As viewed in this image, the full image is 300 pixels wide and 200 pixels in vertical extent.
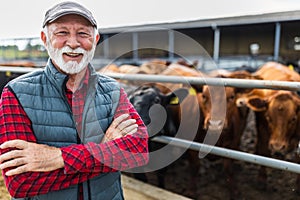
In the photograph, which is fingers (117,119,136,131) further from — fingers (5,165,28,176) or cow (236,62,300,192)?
cow (236,62,300,192)

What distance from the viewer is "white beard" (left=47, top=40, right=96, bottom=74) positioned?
1.43 m

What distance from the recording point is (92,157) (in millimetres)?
1363

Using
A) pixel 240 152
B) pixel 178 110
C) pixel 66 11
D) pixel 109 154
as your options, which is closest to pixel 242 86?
pixel 240 152

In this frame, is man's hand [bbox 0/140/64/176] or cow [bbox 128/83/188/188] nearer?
man's hand [bbox 0/140/64/176]

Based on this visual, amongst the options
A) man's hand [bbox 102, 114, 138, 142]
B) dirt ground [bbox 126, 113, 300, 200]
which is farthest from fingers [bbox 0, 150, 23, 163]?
dirt ground [bbox 126, 113, 300, 200]

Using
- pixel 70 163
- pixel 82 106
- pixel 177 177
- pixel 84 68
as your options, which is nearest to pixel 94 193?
pixel 70 163

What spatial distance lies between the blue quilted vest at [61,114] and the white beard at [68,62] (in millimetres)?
39

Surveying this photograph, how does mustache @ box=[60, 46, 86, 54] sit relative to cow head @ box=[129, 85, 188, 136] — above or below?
above

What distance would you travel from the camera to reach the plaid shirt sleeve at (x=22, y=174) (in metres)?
1.31

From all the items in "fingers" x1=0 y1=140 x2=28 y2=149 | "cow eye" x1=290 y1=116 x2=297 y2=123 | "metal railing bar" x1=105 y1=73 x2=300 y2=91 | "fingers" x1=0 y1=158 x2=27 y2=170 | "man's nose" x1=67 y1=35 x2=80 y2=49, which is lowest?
"cow eye" x1=290 y1=116 x2=297 y2=123

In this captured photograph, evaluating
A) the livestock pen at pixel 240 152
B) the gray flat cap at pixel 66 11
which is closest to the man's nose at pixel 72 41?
the gray flat cap at pixel 66 11

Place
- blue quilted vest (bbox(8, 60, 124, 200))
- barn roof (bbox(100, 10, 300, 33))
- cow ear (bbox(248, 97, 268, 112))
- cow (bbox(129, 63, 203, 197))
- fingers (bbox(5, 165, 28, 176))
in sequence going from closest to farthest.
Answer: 1. fingers (bbox(5, 165, 28, 176))
2. blue quilted vest (bbox(8, 60, 124, 200))
3. cow (bbox(129, 63, 203, 197))
4. cow ear (bbox(248, 97, 268, 112))
5. barn roof (bbox(100, 10, 300, 33))

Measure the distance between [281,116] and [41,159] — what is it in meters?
3.06

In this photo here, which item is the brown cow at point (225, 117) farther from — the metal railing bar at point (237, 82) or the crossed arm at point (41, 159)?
the crossed arm at point (41, 159)
